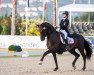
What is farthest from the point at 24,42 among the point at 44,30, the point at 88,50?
the point at 44,30

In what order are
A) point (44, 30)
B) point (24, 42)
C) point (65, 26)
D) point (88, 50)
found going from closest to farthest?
point (44, 30) < point (65, 26) < point (88, 50) < point (24, 42)

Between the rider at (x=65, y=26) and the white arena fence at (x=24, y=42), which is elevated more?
the rider at (x=65, y=26)

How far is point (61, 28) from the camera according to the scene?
68.2 ft

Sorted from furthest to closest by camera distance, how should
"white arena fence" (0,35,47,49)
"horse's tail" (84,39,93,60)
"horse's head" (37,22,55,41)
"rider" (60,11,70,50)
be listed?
"white arena fence" (0,35,47,49)
"horse's tail" (84,39,93,60)
"rider" (60,11,70,50)
"horse's head" (37,22,55,41)

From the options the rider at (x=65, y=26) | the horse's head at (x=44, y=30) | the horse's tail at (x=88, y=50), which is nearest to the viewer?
the horse's head at (x=44, y=30)

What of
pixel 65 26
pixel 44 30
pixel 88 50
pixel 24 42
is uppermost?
pixel 65 26

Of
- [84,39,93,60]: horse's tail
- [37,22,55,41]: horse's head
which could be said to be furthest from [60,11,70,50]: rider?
[84,39,93,60]: horse's tail

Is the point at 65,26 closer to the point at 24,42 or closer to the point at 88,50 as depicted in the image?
the point at 88,50

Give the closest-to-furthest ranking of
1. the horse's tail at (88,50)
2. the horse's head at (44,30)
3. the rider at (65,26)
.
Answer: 1. the horse's head at (44,30)
2. the rider at (65,26)
3. the horse's tail at (88,50)

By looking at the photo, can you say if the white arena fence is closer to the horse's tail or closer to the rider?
the horse's tail

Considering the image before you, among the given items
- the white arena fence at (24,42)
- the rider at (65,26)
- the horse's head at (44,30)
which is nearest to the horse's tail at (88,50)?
the rider at (65,26)

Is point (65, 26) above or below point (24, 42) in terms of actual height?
above

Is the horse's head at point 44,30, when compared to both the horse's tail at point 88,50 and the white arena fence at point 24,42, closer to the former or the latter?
the horse's tail at point 88,50

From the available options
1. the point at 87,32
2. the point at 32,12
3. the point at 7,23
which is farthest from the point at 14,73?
the point at 32,12
